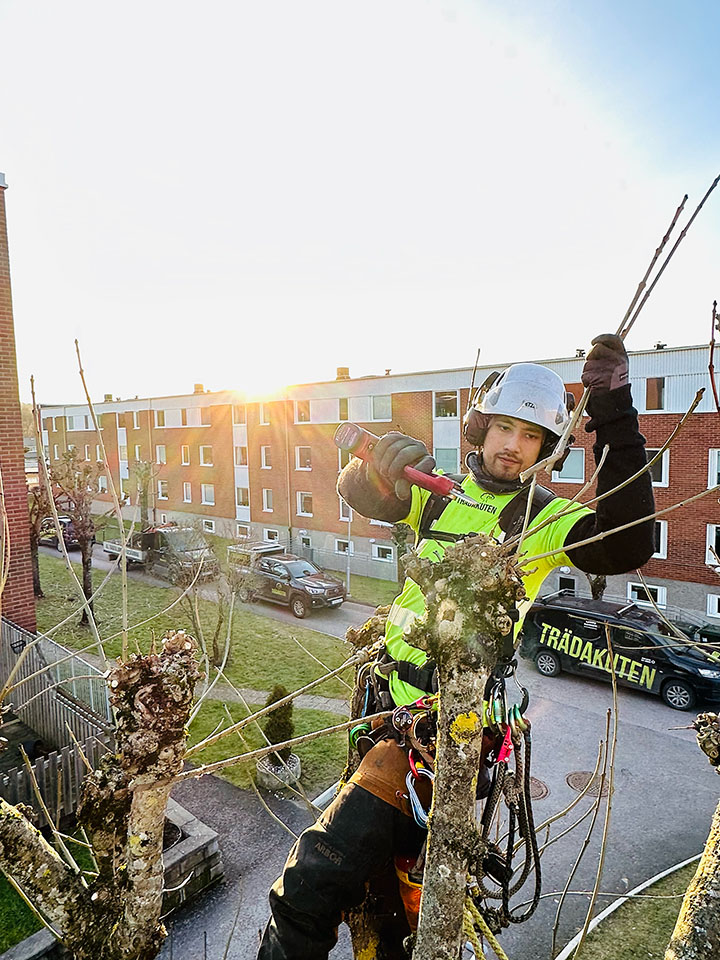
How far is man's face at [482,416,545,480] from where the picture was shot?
112 inches

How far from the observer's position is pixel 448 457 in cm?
2261

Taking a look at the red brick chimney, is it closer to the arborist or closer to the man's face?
the arborist

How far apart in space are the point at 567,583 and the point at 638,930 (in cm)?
1510

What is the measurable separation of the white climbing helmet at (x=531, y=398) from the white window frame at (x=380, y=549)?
2206 centimetres

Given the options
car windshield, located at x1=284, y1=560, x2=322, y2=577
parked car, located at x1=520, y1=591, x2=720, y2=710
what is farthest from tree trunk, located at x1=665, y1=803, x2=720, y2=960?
car windshield, located at x1=284, y1=560, x2=322, y2=577

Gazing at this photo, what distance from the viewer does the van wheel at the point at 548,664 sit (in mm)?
15414

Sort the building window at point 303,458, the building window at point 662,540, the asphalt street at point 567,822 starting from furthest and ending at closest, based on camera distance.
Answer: the building window at point 303,458
the building window at point 662,540
the asphalt street at point 567,822

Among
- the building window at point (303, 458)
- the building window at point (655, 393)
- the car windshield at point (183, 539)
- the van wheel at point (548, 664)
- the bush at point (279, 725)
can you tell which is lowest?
the van wheel at point (548, 664)

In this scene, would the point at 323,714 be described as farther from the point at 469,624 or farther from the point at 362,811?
the point at 469,624

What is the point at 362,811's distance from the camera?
229 centimetres

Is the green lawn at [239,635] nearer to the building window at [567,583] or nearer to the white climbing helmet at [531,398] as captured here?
the building window at [567,583]

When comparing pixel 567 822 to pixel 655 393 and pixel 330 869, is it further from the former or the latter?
pixel 655 393

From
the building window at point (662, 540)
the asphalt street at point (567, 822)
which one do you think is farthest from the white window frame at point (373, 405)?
the asphalt street at point (567, 822)

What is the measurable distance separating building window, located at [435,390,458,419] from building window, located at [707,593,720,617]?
10256mm
